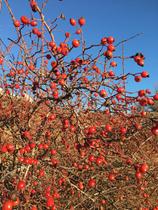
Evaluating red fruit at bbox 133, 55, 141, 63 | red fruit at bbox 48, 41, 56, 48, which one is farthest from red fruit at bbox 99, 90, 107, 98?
red fruit at bbox 48, 41, 56, 48

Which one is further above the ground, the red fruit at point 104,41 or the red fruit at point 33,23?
the red fruit at point 33,23

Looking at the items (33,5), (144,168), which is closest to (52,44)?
(33,5)

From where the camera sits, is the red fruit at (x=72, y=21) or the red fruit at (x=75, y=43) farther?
the red fruit at (x=72, y=21)

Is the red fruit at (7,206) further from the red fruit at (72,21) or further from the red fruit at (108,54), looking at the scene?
the red fruit at (72,21)

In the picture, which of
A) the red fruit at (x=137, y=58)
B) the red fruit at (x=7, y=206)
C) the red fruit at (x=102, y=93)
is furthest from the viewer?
the red fruit at (x=137, y=58)

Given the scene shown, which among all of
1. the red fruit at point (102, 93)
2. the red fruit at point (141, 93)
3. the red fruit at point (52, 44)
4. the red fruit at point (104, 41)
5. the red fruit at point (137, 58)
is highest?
the red fruit at point (104, 41)

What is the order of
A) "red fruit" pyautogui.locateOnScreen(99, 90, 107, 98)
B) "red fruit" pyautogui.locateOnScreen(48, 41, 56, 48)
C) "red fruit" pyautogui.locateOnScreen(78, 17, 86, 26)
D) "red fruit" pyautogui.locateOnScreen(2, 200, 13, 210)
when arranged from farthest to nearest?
"red fruit" pyautogui.locateOnScreen(78, 17, 86, 26)
"red fruit" pyautogui.locateOnScreen(48, 41, 56, 48)
"red fruit" pyautogui.locateOnScreen(99, 90, 107, 98)
"red fruit" pyautogui.locateOnScreen(2, 200, 13, 210)

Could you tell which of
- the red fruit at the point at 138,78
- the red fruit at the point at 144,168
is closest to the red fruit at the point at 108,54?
the red fruit at the point at 138,78

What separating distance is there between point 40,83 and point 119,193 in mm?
2932

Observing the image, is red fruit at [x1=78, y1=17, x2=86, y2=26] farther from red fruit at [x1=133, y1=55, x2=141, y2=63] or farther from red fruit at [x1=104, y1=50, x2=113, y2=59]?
red fruit at [x1=133, y1=55, x2=141, y2=63]

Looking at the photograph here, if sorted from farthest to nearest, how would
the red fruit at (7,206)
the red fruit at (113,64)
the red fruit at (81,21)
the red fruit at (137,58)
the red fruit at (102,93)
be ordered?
the red fruit at (113,64) → the red fruit at (81,21) → the red fruit at (137,58) → the red fruit at (102,93) → the red fruit at (7,206)

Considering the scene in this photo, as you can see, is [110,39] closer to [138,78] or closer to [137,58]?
[137,58]

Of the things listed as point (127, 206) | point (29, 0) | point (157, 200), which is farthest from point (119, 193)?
point (29, 0)

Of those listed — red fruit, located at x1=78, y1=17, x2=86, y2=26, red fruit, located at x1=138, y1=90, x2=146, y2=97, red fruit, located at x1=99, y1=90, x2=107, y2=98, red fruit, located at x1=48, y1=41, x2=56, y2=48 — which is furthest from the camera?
red fruit, located at x1=78, y1=17, x2=86, y2=26
